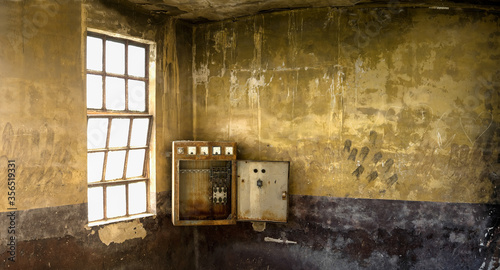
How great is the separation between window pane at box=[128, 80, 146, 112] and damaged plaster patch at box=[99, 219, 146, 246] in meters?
1.34

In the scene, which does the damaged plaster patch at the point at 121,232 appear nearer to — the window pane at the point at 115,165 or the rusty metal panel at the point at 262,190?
the window pane at the point at 115,165

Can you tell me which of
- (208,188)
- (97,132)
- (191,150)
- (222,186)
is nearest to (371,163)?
(222,186)

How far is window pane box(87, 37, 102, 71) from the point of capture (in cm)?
371

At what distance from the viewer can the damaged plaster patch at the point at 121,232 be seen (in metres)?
3.83

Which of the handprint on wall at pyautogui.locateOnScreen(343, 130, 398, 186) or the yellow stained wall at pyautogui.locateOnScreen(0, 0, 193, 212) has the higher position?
the yellow stained wall at pyautogui.locateOnScreen(0, 0, 193, 212)

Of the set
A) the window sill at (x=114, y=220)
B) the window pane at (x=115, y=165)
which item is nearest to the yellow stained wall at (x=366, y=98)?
the window pane at (x=115, y=165)

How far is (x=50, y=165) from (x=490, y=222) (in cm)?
458

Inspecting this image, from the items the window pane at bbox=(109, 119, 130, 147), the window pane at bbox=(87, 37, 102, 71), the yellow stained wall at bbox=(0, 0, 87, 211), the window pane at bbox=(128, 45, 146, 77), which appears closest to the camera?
the yellow stained wall at bbox=(0, 0, 87, 211)

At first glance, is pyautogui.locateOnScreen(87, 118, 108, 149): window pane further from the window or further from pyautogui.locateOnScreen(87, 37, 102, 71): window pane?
pyautogui.locateOnScreen(87, 37, 102, 71): window pane

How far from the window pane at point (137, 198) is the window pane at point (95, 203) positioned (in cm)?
35

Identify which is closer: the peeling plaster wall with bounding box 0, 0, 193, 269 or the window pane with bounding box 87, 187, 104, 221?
the peeling plaster wall with bounding box 0, 0, 193, 269

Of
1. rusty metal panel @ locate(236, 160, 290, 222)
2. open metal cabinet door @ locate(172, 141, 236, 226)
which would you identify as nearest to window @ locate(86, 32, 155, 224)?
open metal cabinet door @ locate(172, 141, 236, 226)

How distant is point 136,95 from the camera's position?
13.8 feet

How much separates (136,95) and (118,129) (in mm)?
479
